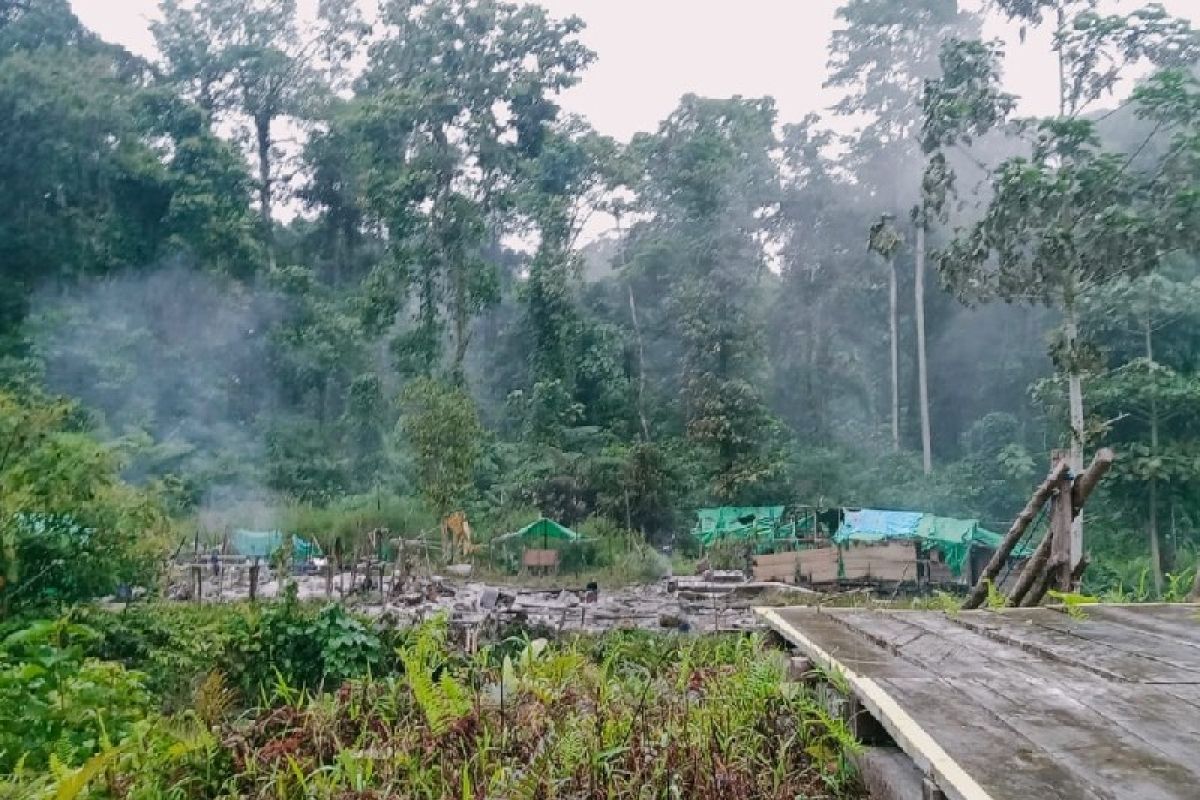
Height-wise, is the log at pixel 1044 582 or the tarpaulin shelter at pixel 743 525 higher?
the log at pixel 1044 582

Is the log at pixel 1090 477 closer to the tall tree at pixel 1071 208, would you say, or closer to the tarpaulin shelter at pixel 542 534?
the tall tree at pixel 1071 208

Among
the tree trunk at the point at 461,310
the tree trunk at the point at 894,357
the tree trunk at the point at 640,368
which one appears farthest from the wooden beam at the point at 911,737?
the tree trunk at the point at 894,357

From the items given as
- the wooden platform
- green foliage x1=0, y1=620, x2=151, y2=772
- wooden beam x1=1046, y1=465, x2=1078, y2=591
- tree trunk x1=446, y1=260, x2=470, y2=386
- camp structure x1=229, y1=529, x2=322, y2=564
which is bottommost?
camp structure x1=229, y1=529, x2=322, y2=564

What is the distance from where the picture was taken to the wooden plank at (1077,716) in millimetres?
1746

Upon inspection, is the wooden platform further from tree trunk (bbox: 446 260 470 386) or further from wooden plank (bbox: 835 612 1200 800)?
tree trunk (bbox: 446 260 470 386)

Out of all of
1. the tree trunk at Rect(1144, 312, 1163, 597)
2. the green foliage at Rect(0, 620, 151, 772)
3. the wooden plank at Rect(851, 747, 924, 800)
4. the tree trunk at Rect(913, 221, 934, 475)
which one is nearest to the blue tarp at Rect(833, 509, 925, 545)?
the tree trunk at Rect(1144, 312, 1163, 597)

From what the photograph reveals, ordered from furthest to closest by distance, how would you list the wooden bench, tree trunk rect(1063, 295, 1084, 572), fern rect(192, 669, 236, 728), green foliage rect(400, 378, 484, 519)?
1. green foliage rect(400, 378, 484, 519)
2. the wooden bench
3. tree trunk rect(1063, 295, 1084, 572)
4. fern rect(192, 669, 236, 728)

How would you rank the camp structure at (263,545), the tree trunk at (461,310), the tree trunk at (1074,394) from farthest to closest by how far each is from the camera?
the tree trunk at (461,310) → the camp structure at (263,545) → the tree trunk at (1074,394)

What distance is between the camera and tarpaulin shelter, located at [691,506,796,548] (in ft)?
57.1

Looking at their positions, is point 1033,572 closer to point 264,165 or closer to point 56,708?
point 56,708

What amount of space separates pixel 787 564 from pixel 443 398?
691cm

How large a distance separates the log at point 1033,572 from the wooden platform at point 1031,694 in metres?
0.78

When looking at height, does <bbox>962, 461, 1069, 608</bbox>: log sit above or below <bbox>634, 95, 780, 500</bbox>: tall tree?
below

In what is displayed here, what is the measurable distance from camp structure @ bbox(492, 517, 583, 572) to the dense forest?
4.74 feet
